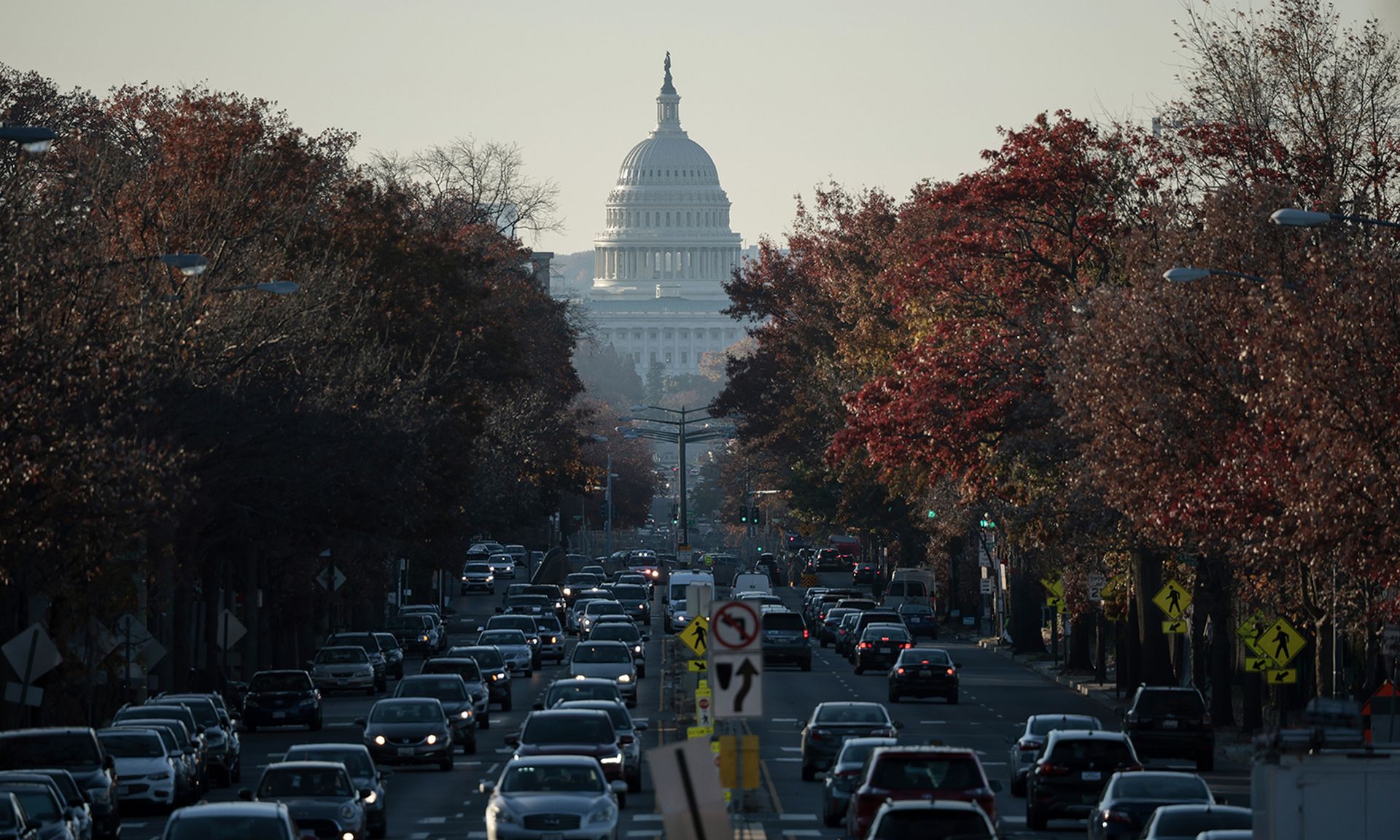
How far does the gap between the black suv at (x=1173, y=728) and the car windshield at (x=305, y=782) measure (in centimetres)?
1478

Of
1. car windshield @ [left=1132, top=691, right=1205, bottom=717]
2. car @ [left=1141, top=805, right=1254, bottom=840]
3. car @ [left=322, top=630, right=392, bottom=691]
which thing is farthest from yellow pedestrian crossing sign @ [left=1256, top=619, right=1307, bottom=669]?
car @ [left=322, top=630, right=392, bottom=691]

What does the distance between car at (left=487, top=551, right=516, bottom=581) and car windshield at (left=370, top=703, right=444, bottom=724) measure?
74611mm

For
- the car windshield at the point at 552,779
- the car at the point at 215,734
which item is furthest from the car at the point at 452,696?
the car windshield at the point at 552,779

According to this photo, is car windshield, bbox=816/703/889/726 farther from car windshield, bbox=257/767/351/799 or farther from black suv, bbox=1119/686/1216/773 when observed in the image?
car windshield, bbox=257/767/351/799

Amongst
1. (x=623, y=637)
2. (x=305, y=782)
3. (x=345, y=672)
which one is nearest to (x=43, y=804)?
(x=305, y=782)

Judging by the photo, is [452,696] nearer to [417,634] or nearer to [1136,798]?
[1136,798]

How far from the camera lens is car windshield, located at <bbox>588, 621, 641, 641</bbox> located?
63156 mm

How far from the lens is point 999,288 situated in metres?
49.4

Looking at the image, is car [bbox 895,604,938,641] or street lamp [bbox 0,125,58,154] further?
car [bbox 895,604,938,641]

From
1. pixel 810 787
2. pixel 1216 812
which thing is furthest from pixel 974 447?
pixel 1216 812

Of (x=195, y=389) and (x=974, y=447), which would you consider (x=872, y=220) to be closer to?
(x=974, y=447)

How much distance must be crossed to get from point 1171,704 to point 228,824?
20655mm

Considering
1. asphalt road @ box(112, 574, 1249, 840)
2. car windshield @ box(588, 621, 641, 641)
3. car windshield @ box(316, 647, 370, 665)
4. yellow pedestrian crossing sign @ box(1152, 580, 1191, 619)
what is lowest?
asphalt road @ box(112, 574, 1249, 840)

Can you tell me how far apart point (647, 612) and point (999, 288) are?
41.1 metres
